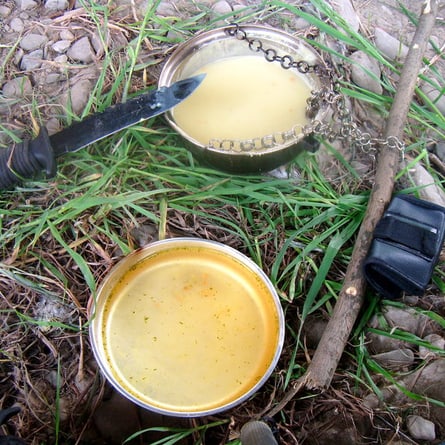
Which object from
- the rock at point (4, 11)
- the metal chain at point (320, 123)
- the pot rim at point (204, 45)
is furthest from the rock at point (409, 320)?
the rock at point (4, 11)

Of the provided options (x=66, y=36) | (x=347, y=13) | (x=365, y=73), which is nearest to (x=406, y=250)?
(x=365, y=73)

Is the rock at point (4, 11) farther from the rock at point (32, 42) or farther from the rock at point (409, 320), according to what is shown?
the rock at point (409, 320)

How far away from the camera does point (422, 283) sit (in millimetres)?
1556

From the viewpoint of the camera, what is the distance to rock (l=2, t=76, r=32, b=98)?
1984 mm

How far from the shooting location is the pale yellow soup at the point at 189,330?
61.3 inches

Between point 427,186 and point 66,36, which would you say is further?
point 66,36

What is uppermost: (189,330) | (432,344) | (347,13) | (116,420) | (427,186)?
(347,13)

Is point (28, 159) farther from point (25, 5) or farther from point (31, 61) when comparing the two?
point (25, 5)

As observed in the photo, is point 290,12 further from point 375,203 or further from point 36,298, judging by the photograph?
point 36,298

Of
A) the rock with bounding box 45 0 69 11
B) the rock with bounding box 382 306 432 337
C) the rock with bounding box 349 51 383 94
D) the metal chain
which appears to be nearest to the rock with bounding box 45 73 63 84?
the rock with bounding box 45 0 69 11

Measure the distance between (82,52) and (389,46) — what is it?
3.95 feet

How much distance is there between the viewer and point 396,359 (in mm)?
1600

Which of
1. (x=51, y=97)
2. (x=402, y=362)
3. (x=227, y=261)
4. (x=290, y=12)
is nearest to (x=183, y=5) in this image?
(x=290, y=12)

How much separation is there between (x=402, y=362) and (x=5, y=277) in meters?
1.23
